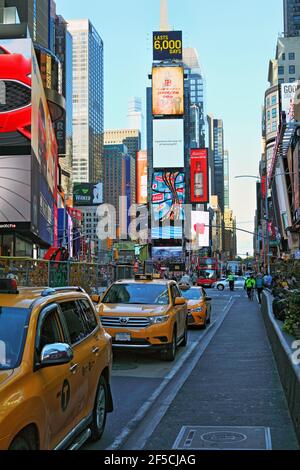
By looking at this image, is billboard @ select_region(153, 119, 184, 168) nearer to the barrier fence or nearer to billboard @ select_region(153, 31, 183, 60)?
billboard @ select_region(153, 31, 183, 60)

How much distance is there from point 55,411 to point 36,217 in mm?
50736

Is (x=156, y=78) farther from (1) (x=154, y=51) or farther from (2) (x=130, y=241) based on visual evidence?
(2) (x=130, y=241)

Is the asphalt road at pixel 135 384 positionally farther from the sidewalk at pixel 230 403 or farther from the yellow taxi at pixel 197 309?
the yellow taxi at pixel 197 309

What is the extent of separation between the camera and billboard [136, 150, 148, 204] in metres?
180

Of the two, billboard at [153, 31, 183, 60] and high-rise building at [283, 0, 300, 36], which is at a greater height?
high-rise building at [283, 0, 300, 36]

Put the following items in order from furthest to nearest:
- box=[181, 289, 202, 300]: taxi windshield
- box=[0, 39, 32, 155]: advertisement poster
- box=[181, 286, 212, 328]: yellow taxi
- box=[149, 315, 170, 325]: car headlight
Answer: box=[0, 39, 32, 155]: advertisement poster
box=[181, 289, 202, 300]: taxi windshield
box=[181, 286, 212, 328]: yellow taxi
box=[149, 315, 170, 325]: car headlight

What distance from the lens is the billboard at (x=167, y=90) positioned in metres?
128

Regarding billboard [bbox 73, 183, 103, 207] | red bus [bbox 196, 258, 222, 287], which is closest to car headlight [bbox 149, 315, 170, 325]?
red bus [bbox 196, 258, 222, 287]

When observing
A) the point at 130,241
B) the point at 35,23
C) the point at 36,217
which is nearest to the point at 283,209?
the point at 36,217

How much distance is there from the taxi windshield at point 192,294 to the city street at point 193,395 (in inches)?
199

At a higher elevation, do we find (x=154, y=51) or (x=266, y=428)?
(x=154, y=51)

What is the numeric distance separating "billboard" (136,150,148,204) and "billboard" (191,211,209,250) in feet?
79.4

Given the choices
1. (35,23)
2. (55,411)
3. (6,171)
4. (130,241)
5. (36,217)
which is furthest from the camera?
(130,241)

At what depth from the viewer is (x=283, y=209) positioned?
6938cm
